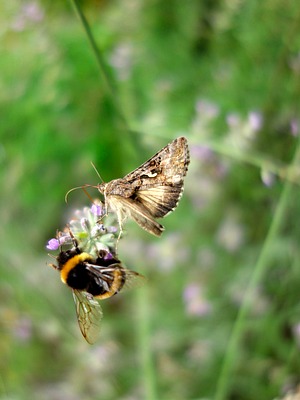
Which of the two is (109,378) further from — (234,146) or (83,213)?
(83,213)

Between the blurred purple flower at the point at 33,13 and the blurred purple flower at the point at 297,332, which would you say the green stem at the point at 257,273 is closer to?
the blurred purple flower at the point at 297,332

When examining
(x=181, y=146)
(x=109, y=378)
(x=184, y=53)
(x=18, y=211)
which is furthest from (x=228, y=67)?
(x=181, y=146)

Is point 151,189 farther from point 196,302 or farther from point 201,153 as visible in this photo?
point 196,302

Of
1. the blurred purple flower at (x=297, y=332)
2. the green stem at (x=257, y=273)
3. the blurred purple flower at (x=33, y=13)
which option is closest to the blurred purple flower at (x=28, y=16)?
the blurred purple flower at (x=33, y=13)

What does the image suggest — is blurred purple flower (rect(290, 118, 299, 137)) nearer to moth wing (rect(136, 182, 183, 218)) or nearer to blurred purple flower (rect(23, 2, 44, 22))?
moth wing (rect(136, 182, 183, 218))

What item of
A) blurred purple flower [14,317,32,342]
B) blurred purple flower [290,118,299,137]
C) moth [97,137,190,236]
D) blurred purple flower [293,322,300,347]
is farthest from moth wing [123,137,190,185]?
blurred purple flower [14,317,32,342]

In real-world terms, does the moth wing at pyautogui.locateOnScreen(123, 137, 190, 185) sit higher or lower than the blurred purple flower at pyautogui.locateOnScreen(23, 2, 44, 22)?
lower
